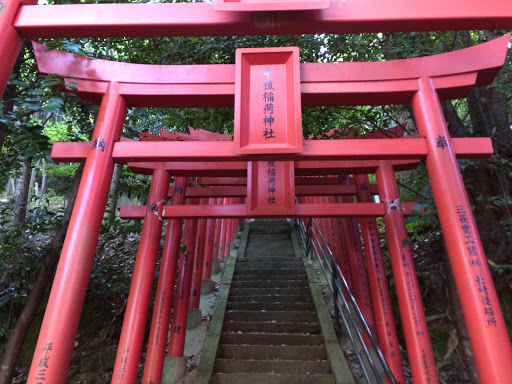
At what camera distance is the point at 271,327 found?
5.53m

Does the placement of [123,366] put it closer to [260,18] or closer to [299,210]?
[299,210]

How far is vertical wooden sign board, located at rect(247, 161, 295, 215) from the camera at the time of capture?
399cm

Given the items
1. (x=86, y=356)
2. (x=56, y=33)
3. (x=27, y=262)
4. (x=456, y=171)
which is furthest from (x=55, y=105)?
(x=86, y=356)

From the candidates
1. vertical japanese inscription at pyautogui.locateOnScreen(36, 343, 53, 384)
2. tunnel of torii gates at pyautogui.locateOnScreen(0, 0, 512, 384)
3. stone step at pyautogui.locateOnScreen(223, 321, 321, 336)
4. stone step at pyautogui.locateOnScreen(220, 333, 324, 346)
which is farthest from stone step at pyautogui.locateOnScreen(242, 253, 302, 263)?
vertical japanese inscription at pyautogui.locateOnScreen(36, 343, 53, 384)

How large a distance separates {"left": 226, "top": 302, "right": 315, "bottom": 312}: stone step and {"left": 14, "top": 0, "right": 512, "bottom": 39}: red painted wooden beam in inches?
188

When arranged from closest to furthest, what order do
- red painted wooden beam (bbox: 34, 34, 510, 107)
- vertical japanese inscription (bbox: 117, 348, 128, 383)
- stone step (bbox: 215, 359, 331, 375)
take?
vertical japanese inscription (bbox: 117, 348, 128, 383) < red painted wooden beam (bbox: 34, 34, 510, 107) < stone step (bbox: 215, 359, 331, 375)

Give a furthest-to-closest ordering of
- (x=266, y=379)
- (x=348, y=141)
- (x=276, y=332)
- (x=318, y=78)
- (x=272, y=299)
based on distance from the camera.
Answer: (x=272, y=299) → (x=276, y=332) → (x=266, y=379) → (x=318, y=78) → (x=348, y=141)

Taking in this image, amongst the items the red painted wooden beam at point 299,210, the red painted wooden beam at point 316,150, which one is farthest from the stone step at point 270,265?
the red painted wooden beam at point 316,150

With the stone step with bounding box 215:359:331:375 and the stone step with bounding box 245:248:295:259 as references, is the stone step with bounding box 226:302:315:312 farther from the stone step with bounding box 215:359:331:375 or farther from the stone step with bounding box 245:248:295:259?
the stone step with bounding box 245:248:295:259

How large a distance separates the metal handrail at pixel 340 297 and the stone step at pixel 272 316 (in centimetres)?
56

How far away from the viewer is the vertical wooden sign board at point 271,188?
399 cm

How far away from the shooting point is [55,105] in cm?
268

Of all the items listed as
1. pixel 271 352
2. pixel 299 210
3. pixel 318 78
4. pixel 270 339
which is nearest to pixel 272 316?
pixel 270 339

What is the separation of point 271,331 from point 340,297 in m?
1.28
